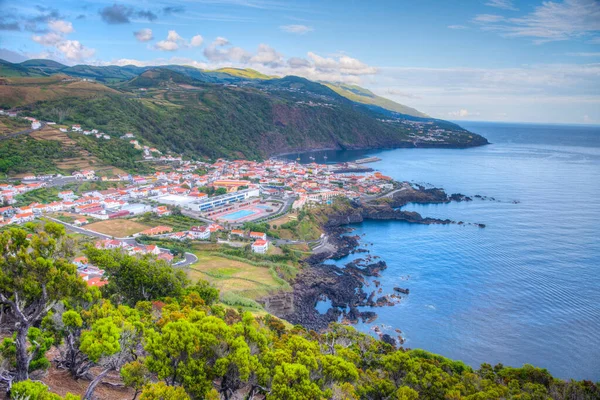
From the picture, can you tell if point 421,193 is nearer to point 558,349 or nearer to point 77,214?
point 558,349

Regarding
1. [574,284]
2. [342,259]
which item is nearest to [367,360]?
[342,259]

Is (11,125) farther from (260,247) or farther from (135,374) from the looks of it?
(135,374)

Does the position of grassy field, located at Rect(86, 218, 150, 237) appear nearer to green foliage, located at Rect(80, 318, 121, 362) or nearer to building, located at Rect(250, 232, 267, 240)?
building, located at Rect(250, 232, 267, 240)

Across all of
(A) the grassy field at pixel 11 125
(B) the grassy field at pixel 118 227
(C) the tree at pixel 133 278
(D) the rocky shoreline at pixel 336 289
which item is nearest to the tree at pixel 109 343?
(C) the tree at pixel 133 278

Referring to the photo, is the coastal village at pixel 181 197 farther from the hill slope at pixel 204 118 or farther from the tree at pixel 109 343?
the tree at pixel 109 343

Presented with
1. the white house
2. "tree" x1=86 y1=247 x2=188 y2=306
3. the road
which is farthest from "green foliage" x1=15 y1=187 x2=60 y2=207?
"tree" x1=86 y1=247 x2=188 y2=306

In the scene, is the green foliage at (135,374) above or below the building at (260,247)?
above
